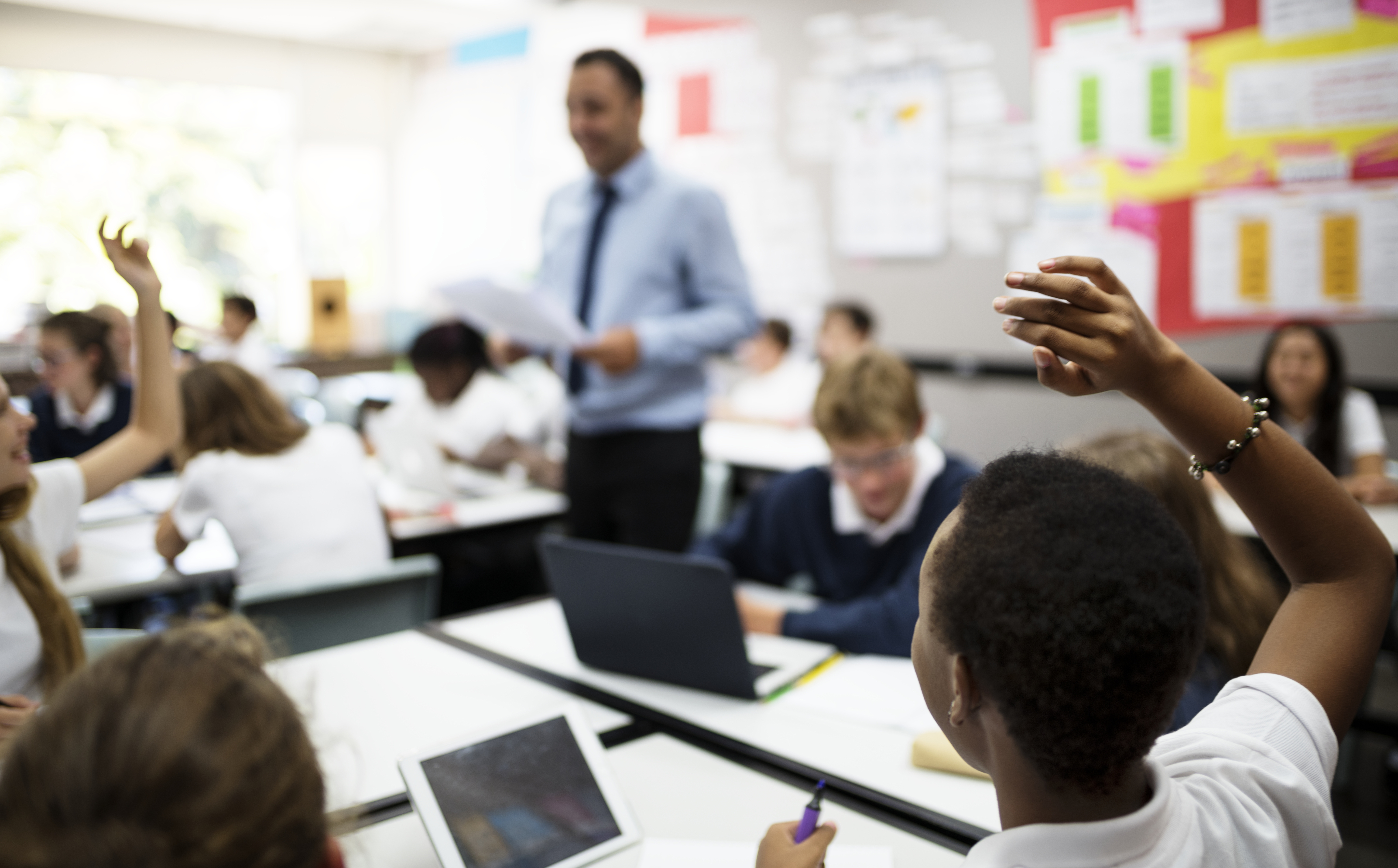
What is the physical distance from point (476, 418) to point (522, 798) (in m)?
2.66

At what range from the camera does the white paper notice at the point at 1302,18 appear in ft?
11.3

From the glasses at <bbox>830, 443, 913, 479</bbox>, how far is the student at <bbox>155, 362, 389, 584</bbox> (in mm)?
1184

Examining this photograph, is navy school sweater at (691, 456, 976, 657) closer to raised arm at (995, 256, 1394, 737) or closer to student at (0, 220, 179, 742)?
raised arm at (995, 256, 1394, 737)

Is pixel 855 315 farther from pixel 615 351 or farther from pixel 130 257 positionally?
pixel 130 257

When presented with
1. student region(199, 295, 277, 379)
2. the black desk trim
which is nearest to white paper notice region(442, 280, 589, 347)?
the black desk trim

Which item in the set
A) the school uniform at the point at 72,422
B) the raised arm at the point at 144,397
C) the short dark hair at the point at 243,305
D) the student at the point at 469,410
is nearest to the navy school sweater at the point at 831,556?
the raised arm at the point at 144,397

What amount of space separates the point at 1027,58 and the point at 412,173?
17.7ft

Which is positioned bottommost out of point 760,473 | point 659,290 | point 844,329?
point 760,473

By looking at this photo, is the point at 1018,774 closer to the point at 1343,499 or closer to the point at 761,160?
the point at 1343,499

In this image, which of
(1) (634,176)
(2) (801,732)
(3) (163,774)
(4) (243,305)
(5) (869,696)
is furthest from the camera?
(4) (243,305)

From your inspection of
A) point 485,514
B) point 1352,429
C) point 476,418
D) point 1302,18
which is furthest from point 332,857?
point 1302,18

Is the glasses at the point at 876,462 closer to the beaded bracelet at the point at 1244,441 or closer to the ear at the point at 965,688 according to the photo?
the beaded bracelet at the point at 1244,441

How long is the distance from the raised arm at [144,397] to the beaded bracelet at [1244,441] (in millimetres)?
1646

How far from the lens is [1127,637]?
0.63 metres
